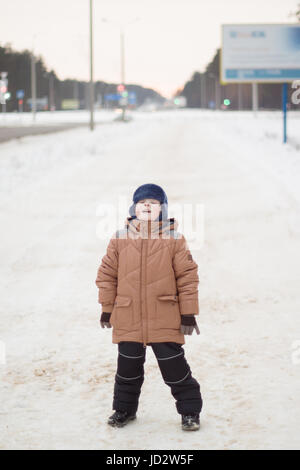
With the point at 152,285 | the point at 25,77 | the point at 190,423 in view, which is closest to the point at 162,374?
the point at 190,423

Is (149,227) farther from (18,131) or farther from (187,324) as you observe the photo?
(18,131)

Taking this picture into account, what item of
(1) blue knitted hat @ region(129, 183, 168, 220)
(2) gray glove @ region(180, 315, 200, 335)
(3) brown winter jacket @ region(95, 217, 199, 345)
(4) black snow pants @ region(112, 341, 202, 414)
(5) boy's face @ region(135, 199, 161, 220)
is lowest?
(4) black snow pants @ region(112, 341, 202, 414)

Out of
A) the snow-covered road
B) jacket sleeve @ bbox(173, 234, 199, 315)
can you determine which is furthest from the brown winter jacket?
the snow-covered road

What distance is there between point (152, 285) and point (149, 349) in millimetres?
1703

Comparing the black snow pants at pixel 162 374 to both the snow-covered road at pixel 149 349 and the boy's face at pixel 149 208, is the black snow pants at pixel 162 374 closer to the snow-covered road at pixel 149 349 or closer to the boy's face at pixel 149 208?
the snow-covered road at pixel 149 349

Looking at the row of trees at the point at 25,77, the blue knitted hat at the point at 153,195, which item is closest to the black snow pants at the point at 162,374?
the blue knitted hat at the point at 153,195

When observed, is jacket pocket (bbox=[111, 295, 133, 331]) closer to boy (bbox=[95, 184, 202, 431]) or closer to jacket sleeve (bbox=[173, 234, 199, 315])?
boy (bbox=[95, 184, 202, 431])

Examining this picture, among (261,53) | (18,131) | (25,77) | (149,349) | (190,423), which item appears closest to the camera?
(190,423)

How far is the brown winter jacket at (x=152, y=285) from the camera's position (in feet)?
12.0

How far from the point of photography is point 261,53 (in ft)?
117

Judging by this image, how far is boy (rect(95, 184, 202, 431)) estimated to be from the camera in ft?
12.0

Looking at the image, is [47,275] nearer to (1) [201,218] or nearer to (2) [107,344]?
(2) [107,344]

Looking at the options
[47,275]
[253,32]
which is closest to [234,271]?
[47,275]

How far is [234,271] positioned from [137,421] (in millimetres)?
4058
